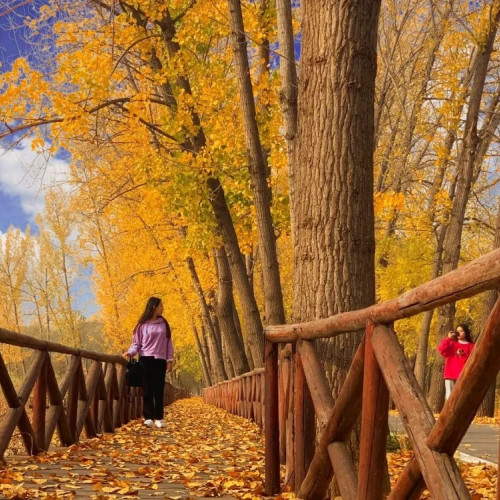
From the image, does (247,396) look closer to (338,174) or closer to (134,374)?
(134,374)

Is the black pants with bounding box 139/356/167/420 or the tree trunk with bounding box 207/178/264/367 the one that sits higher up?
the tree trunk with bounding box 207/178/264/367

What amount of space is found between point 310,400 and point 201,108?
8.94 m

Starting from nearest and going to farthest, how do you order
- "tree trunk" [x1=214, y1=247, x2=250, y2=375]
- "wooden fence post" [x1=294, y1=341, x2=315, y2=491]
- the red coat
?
"wooden fence post" [x1=294, y1=341, x2=315, y2=491] → the red coat → "tree trunk" [x1=214, y1=247, x2=250, y2=375]

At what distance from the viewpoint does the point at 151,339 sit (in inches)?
376

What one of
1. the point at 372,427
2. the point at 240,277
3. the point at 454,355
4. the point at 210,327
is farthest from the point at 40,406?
the point at 210,327

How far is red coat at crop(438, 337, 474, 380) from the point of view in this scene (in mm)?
11969

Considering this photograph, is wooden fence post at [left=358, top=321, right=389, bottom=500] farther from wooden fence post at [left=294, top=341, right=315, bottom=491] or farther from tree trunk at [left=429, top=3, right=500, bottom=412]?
tree trunk at [left=429, top=3, right=500, bottom=412]

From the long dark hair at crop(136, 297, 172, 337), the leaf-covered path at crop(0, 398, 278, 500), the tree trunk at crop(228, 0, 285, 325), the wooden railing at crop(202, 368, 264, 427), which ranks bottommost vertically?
the leaf-covered path at crop(0, 398, 278, 500)

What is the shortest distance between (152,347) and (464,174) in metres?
8.72

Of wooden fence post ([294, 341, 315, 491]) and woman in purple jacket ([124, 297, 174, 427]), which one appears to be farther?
woman in purple jacket ([124, 297, 174, 427])

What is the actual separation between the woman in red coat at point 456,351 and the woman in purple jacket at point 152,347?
4931mm

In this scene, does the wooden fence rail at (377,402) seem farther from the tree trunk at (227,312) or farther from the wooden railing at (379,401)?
the tree trunk at (227,312)

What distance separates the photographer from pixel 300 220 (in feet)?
17.3

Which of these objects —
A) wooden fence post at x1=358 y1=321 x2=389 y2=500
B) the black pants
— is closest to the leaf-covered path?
the black pants
